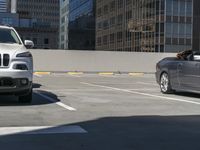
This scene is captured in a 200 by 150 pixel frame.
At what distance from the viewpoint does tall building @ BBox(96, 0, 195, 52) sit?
79188mm

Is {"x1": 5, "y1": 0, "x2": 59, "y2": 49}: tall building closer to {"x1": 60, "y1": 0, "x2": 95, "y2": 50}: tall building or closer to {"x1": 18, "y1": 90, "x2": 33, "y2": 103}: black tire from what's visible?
{"x1": 60, "y1": 0, "x2": 95, "y2": 50}: tall building

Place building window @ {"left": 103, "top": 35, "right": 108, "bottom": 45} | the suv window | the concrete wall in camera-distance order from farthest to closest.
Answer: building window @ {"left": 103, "top": 35, "right": 108, "bottom": 45}
the concrete wall
the suv window

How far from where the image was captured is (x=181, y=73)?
1454cm

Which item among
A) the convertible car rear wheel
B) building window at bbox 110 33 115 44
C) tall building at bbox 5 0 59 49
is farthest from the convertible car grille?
tall building at bbox 5 0 59 49

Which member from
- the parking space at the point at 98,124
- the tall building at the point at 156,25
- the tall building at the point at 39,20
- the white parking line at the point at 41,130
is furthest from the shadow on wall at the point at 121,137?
the tall building at the point at 39,20

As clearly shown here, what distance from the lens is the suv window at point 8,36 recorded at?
39.7ft

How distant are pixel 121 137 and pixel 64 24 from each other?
12964 cm

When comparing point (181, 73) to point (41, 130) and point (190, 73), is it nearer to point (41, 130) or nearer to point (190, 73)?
point (190, 73)

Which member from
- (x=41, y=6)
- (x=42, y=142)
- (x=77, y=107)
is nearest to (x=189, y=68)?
(x=77, y=107)

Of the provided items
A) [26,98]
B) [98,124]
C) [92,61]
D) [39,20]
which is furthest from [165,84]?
[39,20]

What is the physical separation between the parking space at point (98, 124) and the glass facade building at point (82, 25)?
97.3m

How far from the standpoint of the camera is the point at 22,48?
37.2ft

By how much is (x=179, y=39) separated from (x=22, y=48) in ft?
233

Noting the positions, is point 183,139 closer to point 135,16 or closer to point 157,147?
point 157,147
